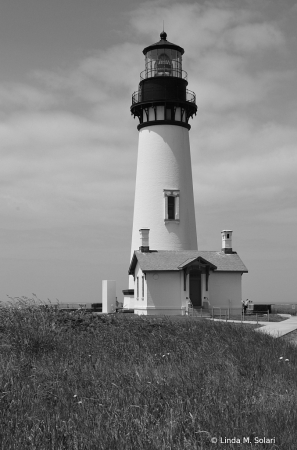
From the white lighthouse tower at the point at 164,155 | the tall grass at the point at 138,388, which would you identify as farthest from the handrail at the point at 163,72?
the tall grass at the point at 138,388

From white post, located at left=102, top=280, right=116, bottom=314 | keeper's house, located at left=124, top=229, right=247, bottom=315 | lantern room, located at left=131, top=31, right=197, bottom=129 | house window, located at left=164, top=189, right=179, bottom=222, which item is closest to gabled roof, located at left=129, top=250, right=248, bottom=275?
keeper's house, located at left=124, top=229, right=247, bottom=315

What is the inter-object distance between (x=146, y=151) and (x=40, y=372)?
96.3 feet

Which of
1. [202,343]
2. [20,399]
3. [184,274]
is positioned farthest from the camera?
[184,274]

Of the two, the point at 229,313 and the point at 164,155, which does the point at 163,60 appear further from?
the point at 229,313

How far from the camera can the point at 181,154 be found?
125ft

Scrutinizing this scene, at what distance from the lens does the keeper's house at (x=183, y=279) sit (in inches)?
1377

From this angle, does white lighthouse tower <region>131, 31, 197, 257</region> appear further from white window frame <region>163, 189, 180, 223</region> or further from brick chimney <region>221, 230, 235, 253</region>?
brick chimney <region>221, 230, 235, 253</region>

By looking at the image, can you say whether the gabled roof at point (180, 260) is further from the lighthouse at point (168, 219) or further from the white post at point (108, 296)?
the white post at point (108, 296)

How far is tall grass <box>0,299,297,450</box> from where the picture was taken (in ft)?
20.5

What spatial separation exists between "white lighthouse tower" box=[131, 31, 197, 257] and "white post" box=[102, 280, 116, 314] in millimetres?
2989

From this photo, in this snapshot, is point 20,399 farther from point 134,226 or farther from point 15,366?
point 134,226

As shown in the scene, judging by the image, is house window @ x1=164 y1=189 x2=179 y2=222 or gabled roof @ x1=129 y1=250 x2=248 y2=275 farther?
house window @ x1=164 y1=189 x2=179 y2=222

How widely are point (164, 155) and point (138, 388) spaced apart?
30.1 meters

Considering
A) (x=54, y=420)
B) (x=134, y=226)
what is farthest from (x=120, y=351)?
(x=134, y=226)
